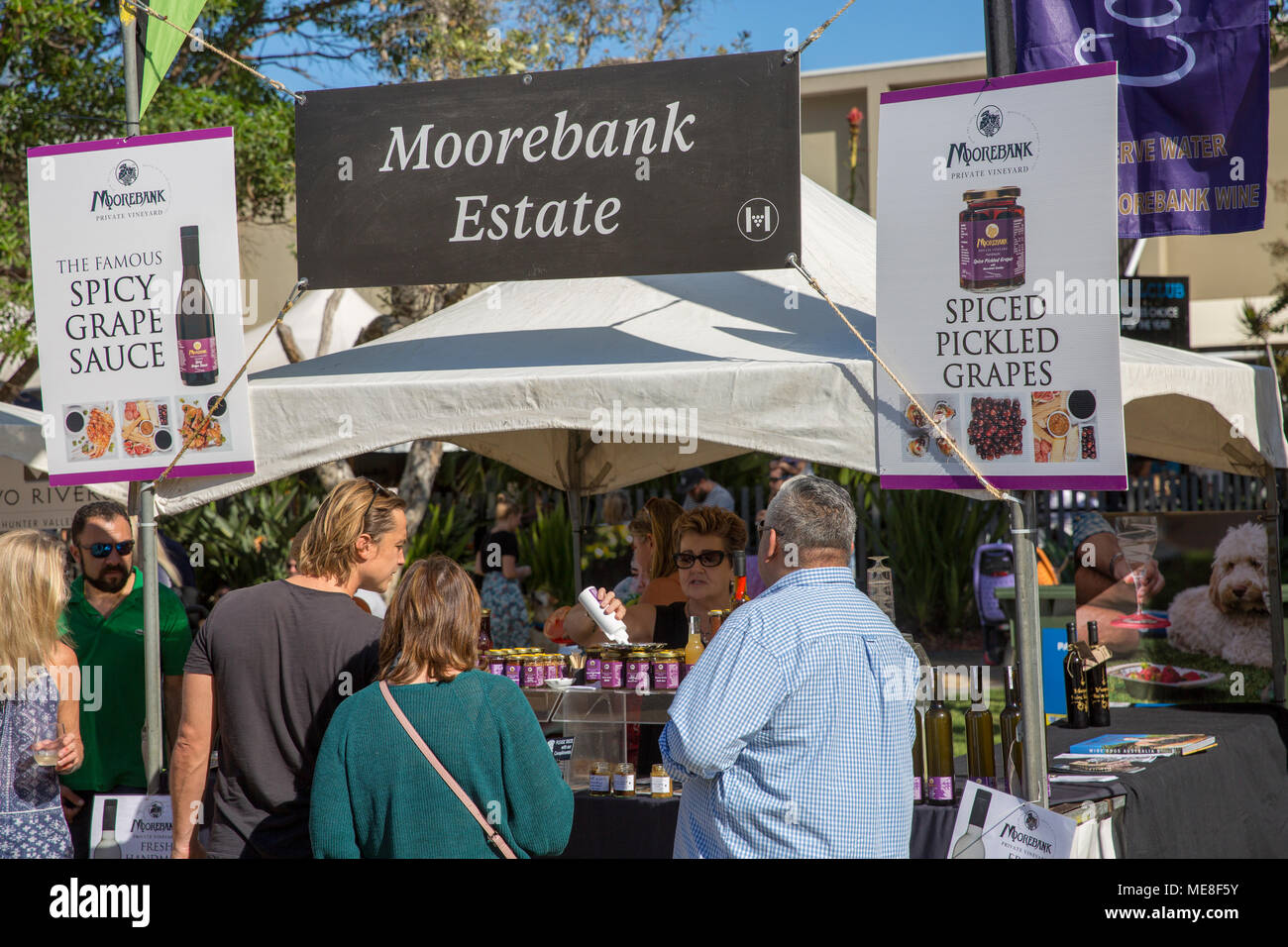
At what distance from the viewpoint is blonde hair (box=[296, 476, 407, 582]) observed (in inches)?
115

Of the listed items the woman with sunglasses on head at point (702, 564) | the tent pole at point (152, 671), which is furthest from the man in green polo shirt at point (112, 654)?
the woman with sunglasses on head at point (702, 564)

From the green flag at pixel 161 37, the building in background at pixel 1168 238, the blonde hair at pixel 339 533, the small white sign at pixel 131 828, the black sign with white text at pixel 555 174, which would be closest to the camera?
the blonde hair at pixel 339 533

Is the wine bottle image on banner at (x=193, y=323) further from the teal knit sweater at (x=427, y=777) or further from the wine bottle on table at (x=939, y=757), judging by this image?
the wine bottle on table at (x=939, y=757)

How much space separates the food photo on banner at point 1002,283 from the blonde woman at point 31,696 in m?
2.24

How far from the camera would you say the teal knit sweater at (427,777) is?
8.03ft

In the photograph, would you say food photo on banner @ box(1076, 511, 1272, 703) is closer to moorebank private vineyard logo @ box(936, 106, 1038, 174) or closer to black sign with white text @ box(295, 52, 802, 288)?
moorebank private vineyard logo @ box(936, 106, 1038, 174)

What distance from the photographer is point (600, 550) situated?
1073 centimetres

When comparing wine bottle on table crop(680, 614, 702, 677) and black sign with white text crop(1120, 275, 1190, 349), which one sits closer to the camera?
wine bottle on table crop(680, 614, 702, 677)

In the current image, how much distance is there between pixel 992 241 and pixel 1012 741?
4.54ft

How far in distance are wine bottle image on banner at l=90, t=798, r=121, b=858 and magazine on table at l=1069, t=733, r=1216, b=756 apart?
294 cm

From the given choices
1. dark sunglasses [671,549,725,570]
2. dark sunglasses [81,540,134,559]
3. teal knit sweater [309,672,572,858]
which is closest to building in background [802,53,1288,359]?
dark sunglasses [671,549,725,570]

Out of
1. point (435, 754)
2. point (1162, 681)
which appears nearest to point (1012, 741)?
point (435, 754)

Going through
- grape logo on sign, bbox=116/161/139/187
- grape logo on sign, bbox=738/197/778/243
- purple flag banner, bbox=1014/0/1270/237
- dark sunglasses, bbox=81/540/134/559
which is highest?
purple flag banner, bbox=1014/0/1270/237
